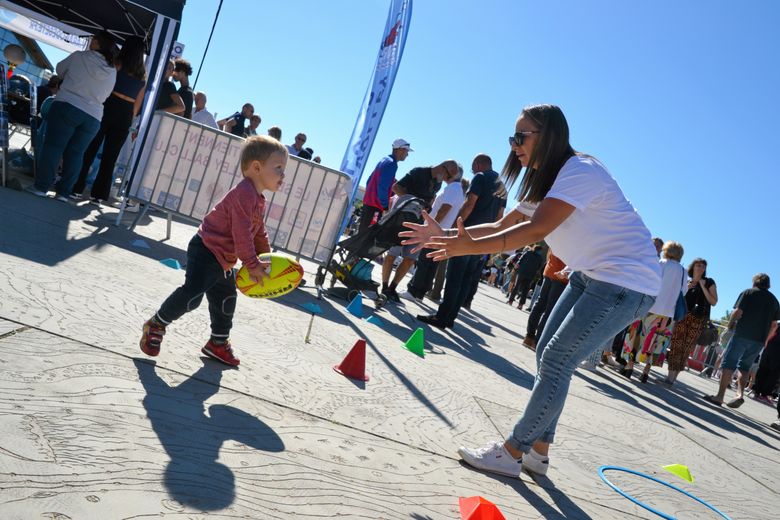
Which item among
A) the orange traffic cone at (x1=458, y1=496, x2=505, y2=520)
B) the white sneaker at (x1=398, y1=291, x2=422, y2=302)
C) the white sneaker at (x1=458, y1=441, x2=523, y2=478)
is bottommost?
the white sneaker at (x1=398, y1=291, x2=422, y2=302)

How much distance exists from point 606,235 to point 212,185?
512 centimetres

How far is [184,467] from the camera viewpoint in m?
2.10

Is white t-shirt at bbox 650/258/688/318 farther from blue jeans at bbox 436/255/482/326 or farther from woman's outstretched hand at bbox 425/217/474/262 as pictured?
woman's outstretched hand at bbox 425/217/474/262

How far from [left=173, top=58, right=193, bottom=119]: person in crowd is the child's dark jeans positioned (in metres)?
5.86

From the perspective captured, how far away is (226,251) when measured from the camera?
337 cm

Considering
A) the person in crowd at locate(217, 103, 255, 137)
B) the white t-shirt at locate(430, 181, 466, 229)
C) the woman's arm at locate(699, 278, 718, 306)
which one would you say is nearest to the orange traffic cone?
the white t-shirt at locate(430, 181, 466, 229)

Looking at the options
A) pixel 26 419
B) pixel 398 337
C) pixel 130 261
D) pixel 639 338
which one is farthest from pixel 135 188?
pixel 639 338

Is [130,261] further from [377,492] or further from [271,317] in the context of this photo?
[377,492]

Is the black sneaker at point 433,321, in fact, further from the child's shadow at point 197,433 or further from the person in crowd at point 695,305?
the child's shadow at point 197,433

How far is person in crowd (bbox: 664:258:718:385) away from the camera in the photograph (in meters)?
9.71

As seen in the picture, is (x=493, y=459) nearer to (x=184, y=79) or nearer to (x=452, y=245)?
(x=452, y=245)

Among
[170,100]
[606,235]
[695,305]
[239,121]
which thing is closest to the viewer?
[606,235]

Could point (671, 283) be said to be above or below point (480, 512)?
above

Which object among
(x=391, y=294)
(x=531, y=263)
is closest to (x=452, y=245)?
(x=391, y=294)
